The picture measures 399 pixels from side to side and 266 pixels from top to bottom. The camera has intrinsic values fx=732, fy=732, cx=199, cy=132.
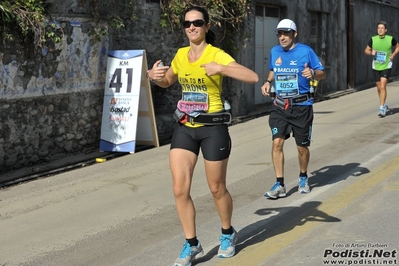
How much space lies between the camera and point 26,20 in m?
10.4

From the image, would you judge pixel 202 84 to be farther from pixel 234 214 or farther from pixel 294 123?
pixel 294 123

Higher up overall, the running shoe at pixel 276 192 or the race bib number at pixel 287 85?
the race bib number at pixel 287 85

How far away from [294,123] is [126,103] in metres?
4.20

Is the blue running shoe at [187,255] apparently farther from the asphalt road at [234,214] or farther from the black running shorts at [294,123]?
the black running shorts at [294,123]

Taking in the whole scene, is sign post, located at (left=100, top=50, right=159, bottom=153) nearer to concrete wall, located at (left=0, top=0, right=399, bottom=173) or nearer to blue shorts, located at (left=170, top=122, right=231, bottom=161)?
concrete wall, located at (left=0, top=0, right=399, bottom=173)

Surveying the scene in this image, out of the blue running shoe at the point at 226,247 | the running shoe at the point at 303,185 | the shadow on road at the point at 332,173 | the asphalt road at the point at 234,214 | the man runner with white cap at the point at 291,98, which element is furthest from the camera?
the shadow on road at the point at 332,173

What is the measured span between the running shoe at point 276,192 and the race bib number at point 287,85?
103 centimetres

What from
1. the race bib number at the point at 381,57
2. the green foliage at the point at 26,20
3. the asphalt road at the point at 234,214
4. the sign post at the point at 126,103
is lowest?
the asphalt road at the point at 234,214

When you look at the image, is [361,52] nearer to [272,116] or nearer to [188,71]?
[272,116]

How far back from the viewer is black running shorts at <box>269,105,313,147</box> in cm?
827

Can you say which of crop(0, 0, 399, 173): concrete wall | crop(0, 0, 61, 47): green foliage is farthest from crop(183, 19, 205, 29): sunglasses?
crop(0, 0, 399, 173): concrete wall

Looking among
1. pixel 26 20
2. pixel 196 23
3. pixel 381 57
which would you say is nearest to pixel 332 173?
pixel 196 23

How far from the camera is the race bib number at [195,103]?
5.64 m

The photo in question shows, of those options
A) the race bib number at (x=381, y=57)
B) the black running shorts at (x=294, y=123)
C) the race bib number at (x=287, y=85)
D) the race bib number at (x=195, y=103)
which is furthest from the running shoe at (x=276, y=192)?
the race bib number at (x=381, y=57)
